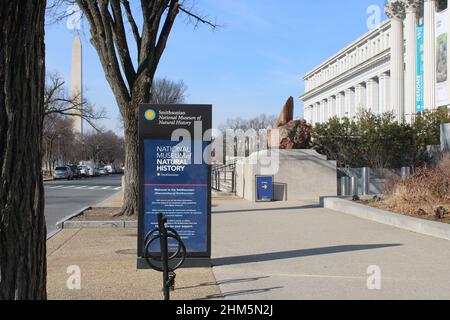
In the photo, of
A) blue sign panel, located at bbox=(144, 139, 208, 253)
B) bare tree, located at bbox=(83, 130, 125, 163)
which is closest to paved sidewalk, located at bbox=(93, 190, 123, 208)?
blue sign panel, located at bbox=(144, 139, 208, 253)

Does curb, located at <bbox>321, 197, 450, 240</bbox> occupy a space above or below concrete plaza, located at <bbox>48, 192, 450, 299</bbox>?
above

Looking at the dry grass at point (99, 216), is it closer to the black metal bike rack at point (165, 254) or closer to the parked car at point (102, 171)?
the black metal bike rack at point (165, 254)

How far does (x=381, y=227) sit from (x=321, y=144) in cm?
1585

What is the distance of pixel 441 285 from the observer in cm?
705

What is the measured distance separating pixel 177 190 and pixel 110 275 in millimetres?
1511

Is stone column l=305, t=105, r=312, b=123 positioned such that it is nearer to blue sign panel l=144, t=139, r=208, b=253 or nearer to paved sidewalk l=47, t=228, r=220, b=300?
paved sidewalk l=47, t=228, r=220, b=300

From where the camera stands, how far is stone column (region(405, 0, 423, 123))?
5584 centimetres

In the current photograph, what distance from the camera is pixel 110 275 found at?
783cm

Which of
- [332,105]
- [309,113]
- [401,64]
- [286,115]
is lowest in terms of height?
[286,115]

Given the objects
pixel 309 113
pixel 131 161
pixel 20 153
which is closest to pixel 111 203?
pixel 131 161

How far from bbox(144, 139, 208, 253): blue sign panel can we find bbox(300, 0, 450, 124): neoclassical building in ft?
93.1

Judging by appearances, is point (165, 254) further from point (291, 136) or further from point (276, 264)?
point (291, 136)

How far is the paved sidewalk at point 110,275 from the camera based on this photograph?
22.0ft

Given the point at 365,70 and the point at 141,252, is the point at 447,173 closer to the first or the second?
the point at 141,252
